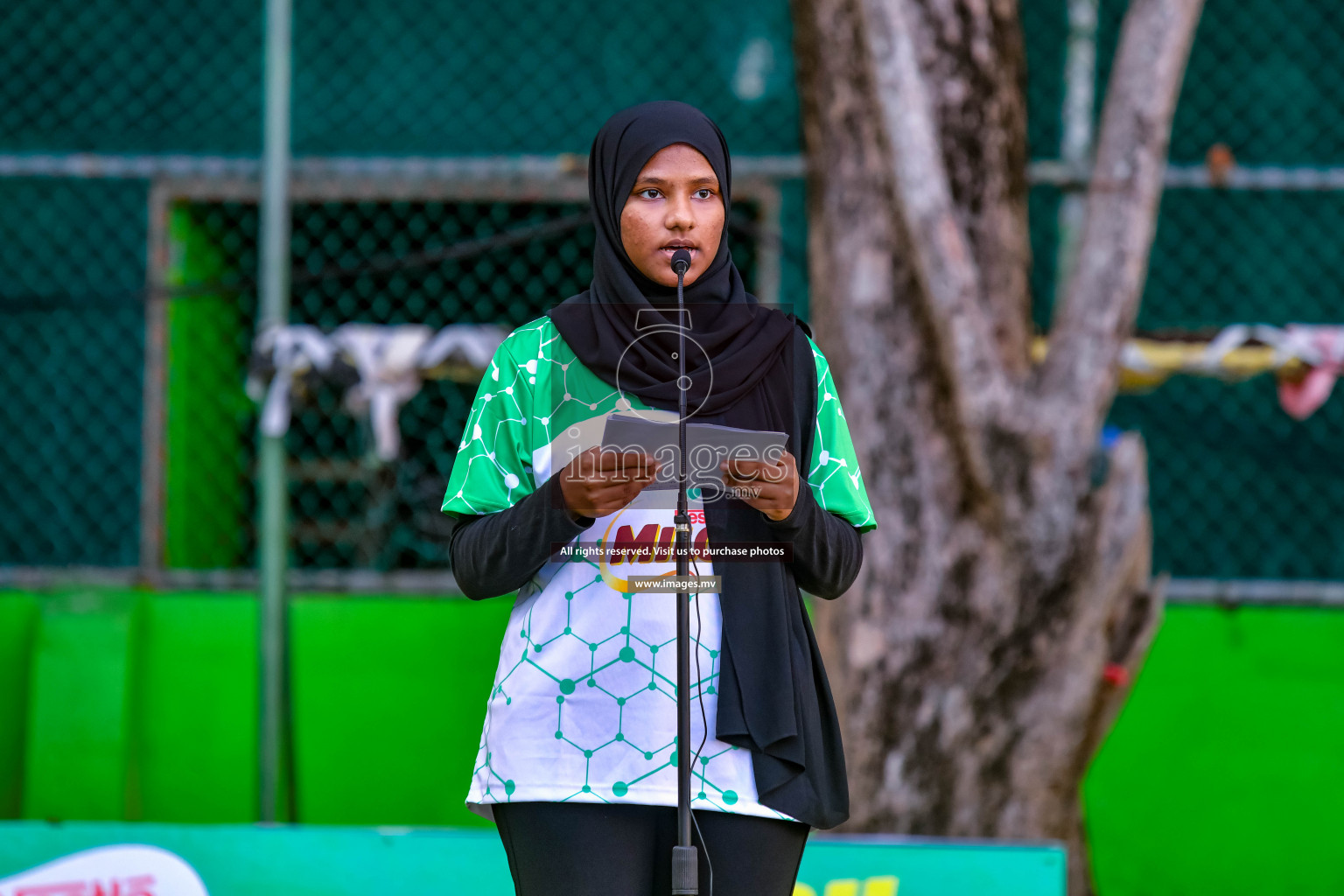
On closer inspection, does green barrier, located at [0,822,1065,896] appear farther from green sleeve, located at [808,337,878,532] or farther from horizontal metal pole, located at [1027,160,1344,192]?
horizontal metal pole, located at [1027,160,1344,192]

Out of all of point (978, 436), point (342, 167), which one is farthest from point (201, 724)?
point (978, 436)

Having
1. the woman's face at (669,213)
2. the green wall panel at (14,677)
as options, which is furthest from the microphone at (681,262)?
the green wall panel at (14,677)

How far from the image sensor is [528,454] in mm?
1607

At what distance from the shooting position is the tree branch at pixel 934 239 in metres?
2.93

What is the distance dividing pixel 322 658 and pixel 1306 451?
3346 millimetres

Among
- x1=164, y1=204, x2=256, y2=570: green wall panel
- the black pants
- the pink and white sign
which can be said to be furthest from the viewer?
x1=164, y1=204, x2=256, y2=570: green wall panel

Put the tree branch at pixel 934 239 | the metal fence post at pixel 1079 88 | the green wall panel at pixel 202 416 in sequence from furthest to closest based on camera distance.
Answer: the green wall panel at pixel 202 416 → the metal fence post at pixel 1079 88 → the tree branch at pixel 934 239

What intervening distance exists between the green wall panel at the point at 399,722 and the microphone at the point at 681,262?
9.02ft

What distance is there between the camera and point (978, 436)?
295 centimetres

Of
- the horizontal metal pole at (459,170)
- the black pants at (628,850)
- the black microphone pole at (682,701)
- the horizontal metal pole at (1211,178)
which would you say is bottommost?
the black pants at (628,850)

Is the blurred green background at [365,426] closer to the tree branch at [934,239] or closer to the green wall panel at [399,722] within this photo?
the green wall panel at [399,722]

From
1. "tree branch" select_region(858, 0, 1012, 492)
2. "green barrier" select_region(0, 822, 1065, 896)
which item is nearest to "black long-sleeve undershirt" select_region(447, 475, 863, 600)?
"green barrier" select_region(0, 822, 1065, 896)

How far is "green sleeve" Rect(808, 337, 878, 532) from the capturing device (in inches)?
63.7

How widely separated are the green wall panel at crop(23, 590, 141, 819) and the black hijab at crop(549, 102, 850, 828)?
3146 mm
